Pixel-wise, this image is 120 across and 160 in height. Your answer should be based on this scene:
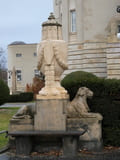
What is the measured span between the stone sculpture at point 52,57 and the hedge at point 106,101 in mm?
1566

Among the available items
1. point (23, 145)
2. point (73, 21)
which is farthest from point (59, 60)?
point (73, 21)

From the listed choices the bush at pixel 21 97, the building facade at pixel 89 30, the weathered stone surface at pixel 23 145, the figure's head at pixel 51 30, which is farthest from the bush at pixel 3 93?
Result: the weathered stone surface at pixel 23 145

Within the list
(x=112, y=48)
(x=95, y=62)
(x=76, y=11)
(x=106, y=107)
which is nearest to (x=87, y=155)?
(x=106, y=107)

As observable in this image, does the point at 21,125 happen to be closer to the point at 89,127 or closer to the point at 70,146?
the point at 70,146

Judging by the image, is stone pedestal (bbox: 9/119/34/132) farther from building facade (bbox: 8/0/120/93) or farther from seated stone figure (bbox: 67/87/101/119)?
building facade (bbox: 8/0/120/93)

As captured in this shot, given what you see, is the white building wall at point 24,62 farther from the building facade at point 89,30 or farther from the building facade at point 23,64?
the building facade at point 89,30

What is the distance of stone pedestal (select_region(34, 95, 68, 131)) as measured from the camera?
10.0 metres

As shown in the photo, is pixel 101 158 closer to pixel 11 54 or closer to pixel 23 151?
pixel 23 151

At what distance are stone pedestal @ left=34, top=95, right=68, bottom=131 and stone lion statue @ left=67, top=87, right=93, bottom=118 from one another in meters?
0.41

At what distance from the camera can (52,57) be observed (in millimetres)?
10289

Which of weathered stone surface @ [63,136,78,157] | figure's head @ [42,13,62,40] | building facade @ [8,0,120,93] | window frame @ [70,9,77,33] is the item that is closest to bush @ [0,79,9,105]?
building facade @ [8,0,120,93]

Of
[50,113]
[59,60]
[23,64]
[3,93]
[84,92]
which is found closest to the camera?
[50,113]

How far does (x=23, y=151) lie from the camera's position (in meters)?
9.86

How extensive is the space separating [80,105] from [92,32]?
69.4 ft
